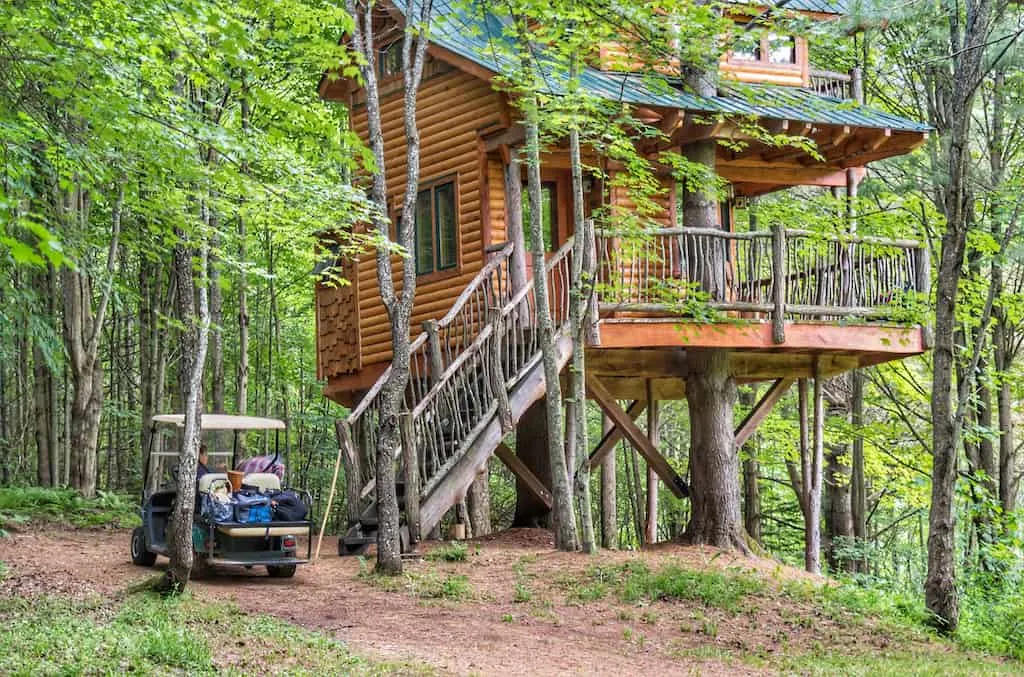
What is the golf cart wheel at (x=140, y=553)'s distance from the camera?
12588 mm

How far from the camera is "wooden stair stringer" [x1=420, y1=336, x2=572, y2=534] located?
44.5 ft

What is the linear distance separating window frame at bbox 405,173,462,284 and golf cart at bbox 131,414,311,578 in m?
5.98

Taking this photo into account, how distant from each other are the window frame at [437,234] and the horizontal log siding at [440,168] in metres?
0.05

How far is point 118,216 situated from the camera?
17.8 meters

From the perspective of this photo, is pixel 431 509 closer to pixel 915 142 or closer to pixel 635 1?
pixel 635 1

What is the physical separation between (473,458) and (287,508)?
8.70 feet

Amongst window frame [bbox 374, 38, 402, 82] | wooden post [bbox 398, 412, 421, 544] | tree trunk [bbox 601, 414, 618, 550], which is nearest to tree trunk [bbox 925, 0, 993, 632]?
wooden post [bbox 398, 412, 421, 544]

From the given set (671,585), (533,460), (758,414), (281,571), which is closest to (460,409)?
(281,571)

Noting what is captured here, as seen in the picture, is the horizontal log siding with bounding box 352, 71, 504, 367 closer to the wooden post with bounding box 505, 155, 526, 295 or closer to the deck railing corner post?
the wooden post with bounding box 505, 155, 526, 295

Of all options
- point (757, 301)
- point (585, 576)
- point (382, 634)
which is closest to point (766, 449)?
point (757, 301)

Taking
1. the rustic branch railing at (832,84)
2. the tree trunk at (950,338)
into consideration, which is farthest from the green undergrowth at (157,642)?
the rustic branch railing at (832,84)

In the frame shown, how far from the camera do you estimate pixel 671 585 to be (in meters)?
12.4

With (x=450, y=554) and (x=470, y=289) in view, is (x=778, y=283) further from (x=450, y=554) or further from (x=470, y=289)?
(x=450, y=554)

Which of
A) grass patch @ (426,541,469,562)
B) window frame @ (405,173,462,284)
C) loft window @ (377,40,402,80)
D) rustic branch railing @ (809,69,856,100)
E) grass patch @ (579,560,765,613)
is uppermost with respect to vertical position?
loft window @ (377,40,402,80)
